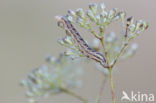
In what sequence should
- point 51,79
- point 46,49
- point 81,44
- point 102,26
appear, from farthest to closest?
point 46,49, point 51,79, point 102,26, point 81,44

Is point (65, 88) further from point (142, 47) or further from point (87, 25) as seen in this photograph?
point (142, 47)

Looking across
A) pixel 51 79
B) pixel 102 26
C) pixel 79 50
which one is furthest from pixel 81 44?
pixel 51 79

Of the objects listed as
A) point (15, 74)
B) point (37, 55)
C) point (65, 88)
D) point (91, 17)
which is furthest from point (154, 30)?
point (91, 17)

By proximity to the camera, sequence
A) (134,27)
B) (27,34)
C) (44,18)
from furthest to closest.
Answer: (44,18) → (27,34) → (134,27)

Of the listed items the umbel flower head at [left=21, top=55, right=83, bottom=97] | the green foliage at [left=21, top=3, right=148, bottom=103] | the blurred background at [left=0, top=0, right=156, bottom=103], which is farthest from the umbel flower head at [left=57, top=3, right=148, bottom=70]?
the blurred background at [left=0, top=0, right=156, bottom=103]

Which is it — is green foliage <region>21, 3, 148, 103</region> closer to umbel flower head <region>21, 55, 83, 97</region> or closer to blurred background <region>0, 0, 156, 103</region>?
umbel flower head <region>21, 55, 83, 97</region>

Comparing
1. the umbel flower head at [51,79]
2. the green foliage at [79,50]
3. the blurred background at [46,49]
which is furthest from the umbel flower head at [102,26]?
the blurred background at [46,49]

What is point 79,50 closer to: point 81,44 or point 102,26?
point 81,44
